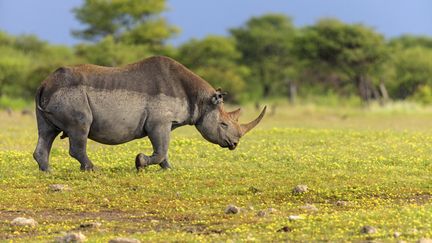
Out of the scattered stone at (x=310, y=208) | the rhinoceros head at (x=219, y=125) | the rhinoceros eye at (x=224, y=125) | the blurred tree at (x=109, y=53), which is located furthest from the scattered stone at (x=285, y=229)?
the blurred tree at (x=109, y=53)

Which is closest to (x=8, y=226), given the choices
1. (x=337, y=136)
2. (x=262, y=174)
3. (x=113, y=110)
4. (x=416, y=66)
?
(x=113, y=110)

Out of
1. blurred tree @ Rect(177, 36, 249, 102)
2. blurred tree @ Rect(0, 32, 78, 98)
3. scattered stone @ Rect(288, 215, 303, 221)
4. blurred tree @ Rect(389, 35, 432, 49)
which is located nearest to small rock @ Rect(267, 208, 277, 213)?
scattered stone @ Rect(288, 215, 303, 221)

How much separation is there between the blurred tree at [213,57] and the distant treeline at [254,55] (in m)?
0.08

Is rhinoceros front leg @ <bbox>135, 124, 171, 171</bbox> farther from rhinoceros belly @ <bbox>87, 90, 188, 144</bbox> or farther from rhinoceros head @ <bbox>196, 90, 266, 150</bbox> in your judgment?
rhinoceros head @ <bbox>196, 90, 266, 150</bbox>

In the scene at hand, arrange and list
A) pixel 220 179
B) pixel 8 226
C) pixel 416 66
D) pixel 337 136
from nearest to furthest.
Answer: pixel 8 226, pixel 220 179, pixel 337 136, pixel 416 66

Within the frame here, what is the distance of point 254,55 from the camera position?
75125 mm

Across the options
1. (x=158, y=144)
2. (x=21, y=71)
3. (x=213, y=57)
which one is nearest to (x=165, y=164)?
(x=158, y=144)

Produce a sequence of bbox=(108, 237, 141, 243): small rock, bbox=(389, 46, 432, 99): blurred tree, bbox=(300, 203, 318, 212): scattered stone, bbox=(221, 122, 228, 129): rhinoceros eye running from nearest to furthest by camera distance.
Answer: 1. bbox=(108, 237, 141, 243): small rock
2. bbox=(300, 203, 318, 212): scattered stone
3. bbox=(221, 122, 228, 129): rhinoceros eye
4. bbox=(389, 46, 432, 99): blurred tree

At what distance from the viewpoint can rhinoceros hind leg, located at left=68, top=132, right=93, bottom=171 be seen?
570 inches

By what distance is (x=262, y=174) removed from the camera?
49.1ft

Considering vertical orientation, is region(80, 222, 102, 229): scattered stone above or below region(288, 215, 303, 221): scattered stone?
above

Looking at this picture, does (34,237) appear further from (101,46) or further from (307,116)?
(101,46)

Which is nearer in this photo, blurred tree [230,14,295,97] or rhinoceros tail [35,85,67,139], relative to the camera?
rhinoceros tail [35,85,67,139]

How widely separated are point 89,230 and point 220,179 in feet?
14.5
